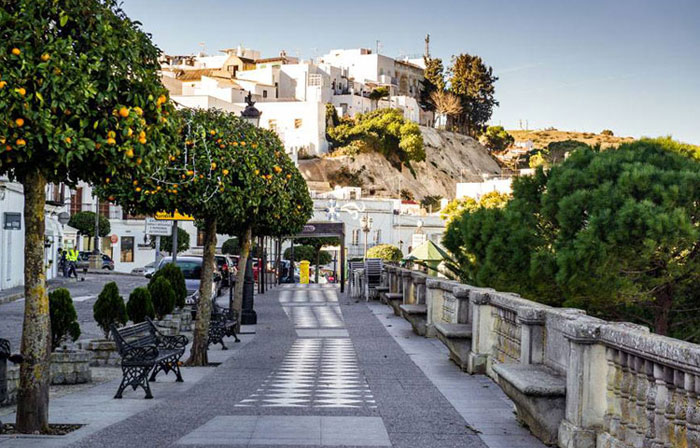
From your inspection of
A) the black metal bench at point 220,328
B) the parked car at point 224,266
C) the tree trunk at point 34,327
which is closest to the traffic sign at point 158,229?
the black metal bench at point 220,328

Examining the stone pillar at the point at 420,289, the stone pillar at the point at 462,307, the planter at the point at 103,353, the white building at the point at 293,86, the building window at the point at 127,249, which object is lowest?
the building window at the point at 127,249

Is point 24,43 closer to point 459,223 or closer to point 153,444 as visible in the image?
point 153,444

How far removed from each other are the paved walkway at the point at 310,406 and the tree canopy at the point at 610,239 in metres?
9.23

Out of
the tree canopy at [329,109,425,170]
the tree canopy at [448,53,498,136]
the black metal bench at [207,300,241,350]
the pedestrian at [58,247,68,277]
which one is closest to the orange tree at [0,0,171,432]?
the black metal bench at [207,300,241,350]

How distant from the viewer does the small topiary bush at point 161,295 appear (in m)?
20.5

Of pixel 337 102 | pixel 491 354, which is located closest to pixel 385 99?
pixel 337 102

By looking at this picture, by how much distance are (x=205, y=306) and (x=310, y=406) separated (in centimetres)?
593

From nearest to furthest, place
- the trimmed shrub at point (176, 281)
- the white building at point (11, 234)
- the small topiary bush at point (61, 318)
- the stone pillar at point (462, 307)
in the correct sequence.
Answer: the small topiary bush at point (61, 318) → the stone pillar at point (462, 307) → the trimmed shrub at point (176, 281) → the white building at point (11, 234)

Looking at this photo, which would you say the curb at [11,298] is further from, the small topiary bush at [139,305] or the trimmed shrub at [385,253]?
the trimmed shrub at [385,253]

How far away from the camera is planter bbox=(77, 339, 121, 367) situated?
15.9 m

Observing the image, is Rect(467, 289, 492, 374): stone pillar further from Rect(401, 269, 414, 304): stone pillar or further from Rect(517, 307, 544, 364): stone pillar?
Rect(401, 269, 414, 304): stone pillar

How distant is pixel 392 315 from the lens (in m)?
29.1

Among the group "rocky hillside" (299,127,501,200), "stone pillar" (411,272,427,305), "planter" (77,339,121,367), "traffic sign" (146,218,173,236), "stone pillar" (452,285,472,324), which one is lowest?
"planter" (77,339,121,367)

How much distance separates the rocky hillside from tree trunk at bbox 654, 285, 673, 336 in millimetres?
87799
